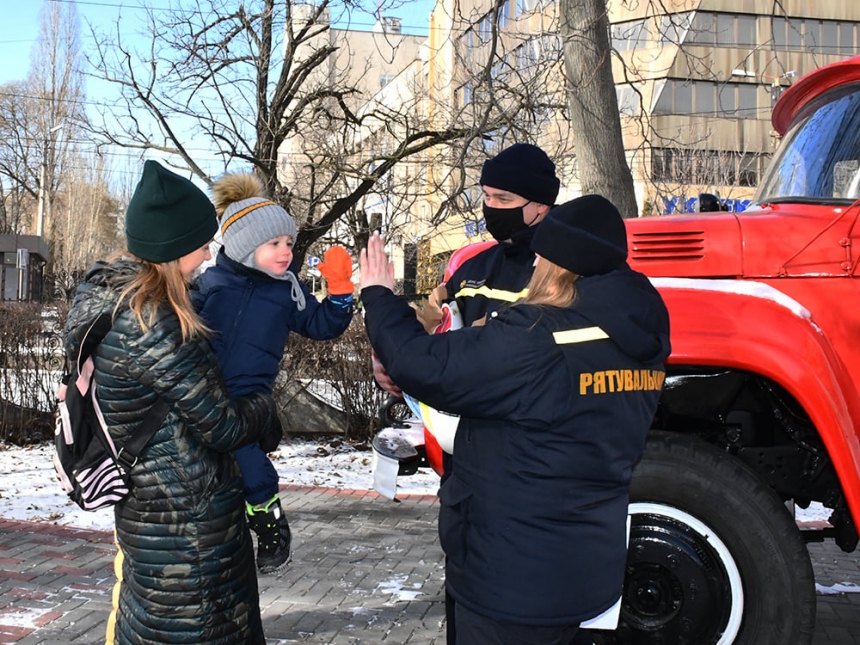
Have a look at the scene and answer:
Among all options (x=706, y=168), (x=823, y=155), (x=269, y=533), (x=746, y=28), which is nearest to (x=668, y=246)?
(x=823, y=155)

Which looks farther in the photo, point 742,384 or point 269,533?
point 742,384

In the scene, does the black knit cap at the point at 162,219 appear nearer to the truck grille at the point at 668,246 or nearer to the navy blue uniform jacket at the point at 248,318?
the navy blue uniform jacket at the point at 248,318

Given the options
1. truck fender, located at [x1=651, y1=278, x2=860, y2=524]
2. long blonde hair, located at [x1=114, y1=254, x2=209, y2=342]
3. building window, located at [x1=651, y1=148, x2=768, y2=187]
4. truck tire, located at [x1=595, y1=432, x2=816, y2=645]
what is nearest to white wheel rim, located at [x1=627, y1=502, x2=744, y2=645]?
truck tire, located at [x1=595, y1=432, x2=816, y2=645]

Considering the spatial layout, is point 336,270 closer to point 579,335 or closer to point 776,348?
point 579,335

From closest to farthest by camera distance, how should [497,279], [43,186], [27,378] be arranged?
[497,279] < [27,378] < [43,186]

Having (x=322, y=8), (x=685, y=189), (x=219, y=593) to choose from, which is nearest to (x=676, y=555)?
(x=219, y=593)

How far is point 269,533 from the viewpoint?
303cm

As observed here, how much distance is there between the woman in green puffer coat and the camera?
2.37m

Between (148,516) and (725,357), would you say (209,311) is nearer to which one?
(148,516)

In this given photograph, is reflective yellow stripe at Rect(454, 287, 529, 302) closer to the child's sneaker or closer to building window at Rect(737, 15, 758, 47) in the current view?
the child's sneaker

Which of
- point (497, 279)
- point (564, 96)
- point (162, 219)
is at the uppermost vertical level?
point (564, 96)

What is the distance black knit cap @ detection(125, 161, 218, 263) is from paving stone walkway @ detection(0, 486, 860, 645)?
2192mm

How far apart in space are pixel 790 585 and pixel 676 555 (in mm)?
436

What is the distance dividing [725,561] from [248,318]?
6.62 feet
